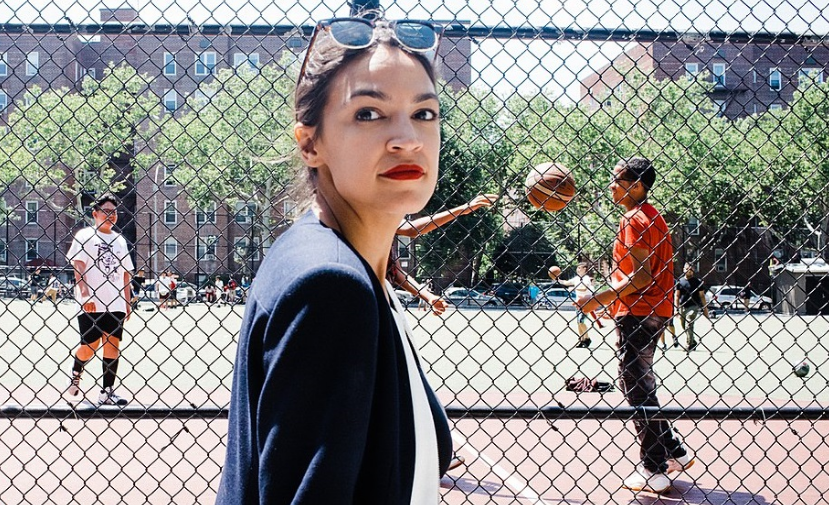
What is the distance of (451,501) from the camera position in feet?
16.9

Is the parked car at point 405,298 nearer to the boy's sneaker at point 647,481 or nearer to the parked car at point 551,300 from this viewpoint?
the parked car at point 551,300

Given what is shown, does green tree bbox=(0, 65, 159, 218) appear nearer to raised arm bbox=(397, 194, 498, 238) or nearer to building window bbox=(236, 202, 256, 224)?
building window bbox=(236, 202, 256, 224)

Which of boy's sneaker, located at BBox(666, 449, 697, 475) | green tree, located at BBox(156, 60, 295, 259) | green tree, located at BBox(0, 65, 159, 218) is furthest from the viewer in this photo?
boy's sneaker, located at BBox(666, 449, 697, 475)

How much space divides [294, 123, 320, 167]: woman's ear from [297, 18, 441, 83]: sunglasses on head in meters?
0.11

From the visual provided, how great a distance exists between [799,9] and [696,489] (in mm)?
3177

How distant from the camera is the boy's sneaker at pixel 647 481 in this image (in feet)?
17.0

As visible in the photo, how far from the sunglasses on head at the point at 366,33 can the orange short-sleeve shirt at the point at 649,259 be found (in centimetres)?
366

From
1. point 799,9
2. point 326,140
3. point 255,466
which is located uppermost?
point 799,9

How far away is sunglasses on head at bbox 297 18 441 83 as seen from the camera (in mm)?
1472

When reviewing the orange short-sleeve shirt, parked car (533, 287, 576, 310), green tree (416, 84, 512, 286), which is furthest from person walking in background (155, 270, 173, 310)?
the orange short-sleeve shirt

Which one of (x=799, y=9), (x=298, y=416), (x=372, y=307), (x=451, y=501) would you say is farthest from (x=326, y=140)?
(x=451, y=501)

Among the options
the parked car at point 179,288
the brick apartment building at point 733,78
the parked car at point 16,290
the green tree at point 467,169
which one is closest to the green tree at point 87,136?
the parked car at point 16,290

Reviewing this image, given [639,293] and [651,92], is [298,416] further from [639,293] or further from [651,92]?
[651,92]

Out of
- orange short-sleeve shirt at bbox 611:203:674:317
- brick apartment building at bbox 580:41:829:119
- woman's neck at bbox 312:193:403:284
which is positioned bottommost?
orange short-sleeve shirt at bbox 611:203:674:317
